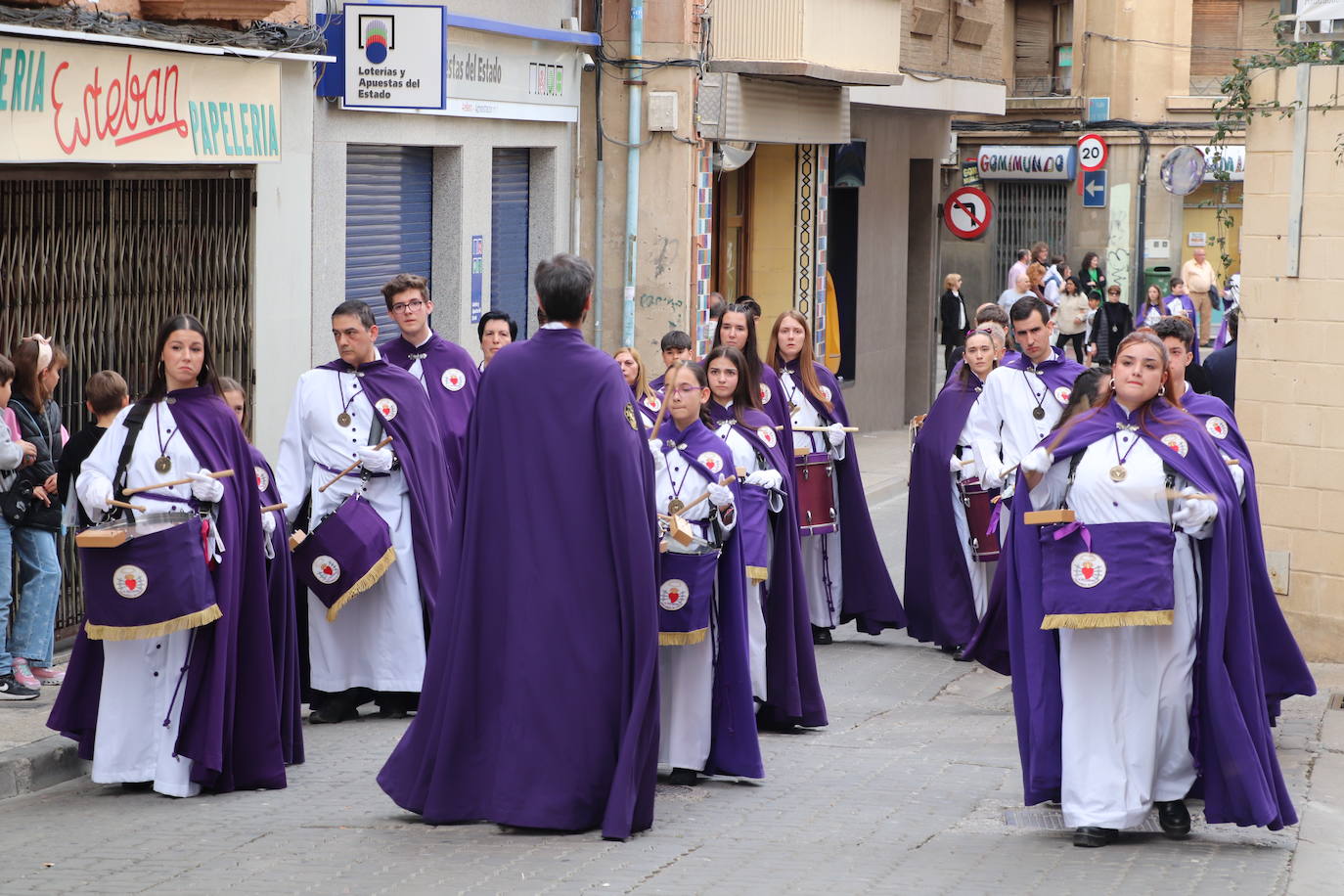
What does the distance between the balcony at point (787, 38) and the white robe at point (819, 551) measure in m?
7.98

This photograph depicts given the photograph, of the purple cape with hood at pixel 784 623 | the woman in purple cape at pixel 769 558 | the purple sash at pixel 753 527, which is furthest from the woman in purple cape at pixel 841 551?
the purple sash at pixel 753 527

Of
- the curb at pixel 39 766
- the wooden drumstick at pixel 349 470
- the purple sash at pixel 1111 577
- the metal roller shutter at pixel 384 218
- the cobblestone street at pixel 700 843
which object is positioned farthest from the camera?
the metal roller shutter at pixel 384 218

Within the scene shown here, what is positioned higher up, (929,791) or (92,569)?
(92,569)

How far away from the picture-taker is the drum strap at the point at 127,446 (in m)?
7.75

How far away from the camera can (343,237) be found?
13.9 meters

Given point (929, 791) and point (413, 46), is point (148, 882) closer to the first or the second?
point (929, 791)

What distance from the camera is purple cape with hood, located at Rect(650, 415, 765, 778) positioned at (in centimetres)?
791

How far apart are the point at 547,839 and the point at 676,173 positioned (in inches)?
480

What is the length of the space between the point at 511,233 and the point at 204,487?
32.0 ft

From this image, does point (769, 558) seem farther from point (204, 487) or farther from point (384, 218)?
point (384, 218)

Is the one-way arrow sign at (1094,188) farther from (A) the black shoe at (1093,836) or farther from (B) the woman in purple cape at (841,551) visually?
(A) the black shoe at (1093,836)

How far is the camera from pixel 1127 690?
275 inches

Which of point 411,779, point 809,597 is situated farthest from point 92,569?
point 809,597

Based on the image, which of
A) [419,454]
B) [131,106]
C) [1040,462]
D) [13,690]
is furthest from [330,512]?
[1040,462]
